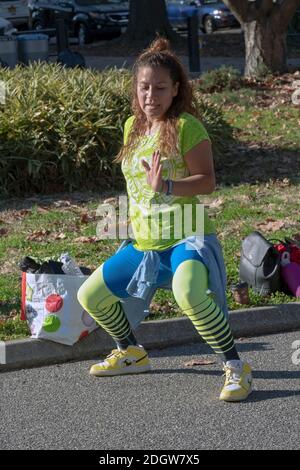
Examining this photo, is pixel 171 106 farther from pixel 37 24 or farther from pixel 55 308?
pixel 37 24

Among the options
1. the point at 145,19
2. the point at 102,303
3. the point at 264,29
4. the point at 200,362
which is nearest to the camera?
the point at 102,303

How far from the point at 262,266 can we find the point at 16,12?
2753 cm

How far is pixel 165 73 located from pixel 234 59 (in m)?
18.3

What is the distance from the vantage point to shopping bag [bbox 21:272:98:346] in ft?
19.2

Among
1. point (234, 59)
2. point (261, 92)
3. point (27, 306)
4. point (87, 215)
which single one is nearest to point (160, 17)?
point (234, 59)

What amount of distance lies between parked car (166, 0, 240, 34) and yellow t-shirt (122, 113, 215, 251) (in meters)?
28.6

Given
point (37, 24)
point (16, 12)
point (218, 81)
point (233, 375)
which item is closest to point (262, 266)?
point (233, 375)

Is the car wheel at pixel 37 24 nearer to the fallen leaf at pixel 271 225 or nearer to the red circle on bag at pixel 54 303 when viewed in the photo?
the fallen leaf at pixel 271 225

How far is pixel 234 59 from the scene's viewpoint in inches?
909

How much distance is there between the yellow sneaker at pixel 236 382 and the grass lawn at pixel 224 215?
4.11 feet

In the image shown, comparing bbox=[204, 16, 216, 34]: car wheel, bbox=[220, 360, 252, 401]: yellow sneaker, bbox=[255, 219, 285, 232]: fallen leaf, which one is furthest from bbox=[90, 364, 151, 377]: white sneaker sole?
bbox=[204, 16, 216, 34]: car wheel

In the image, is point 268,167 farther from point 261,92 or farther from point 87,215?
point 261,92

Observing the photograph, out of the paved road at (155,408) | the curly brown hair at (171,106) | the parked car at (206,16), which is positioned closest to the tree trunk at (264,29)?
the paved road at (155,408)

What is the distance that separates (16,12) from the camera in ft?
108
